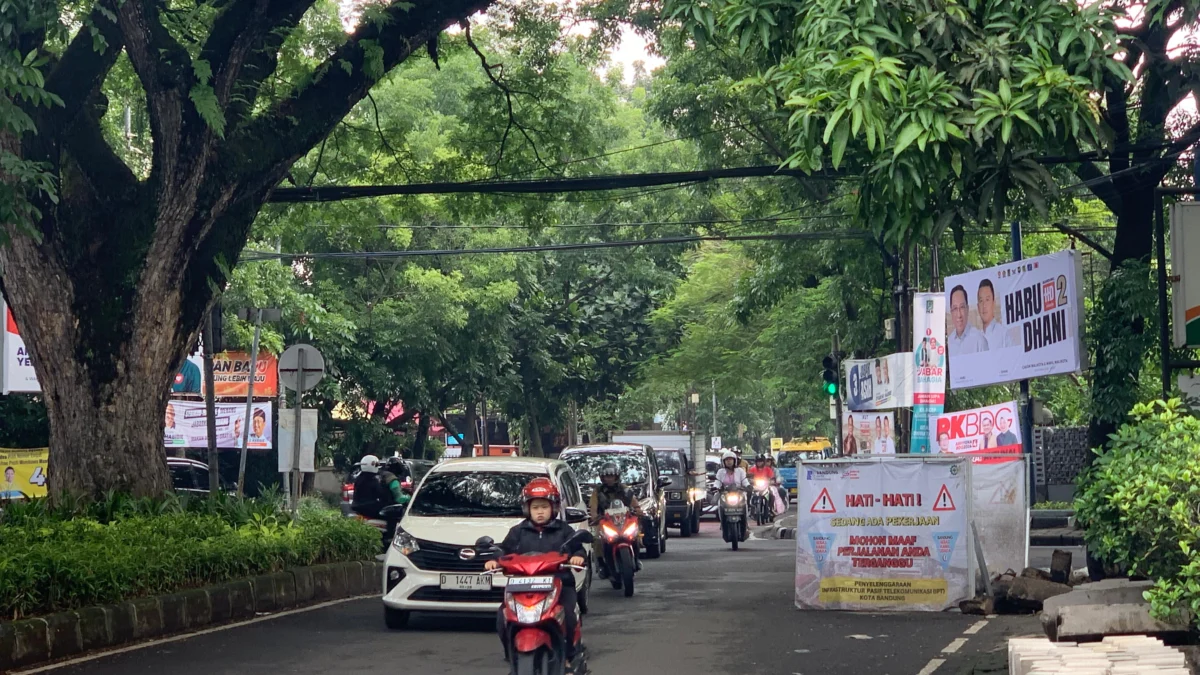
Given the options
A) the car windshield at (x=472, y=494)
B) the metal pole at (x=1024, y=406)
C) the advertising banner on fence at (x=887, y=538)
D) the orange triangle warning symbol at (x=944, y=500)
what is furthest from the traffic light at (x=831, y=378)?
the car windshield at (x=472, y=494)

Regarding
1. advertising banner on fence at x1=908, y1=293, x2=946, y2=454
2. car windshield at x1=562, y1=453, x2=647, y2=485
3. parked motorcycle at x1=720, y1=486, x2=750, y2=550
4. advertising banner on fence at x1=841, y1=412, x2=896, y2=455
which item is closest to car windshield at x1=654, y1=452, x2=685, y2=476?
advertising banner on fence at x1=841, y1=412, x2=896, y2=455

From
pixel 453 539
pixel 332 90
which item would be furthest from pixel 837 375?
pixel 453 539

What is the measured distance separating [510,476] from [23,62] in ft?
19.0

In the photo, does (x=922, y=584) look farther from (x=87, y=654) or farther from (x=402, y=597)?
(x=87, y=654)

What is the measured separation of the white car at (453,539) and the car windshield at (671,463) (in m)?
17.5

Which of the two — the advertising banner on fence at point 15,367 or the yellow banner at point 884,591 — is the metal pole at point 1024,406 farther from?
the advertising banner on fence at point 15,367

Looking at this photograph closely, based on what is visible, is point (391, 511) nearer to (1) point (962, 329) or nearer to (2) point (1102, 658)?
(1) point (962, 329)

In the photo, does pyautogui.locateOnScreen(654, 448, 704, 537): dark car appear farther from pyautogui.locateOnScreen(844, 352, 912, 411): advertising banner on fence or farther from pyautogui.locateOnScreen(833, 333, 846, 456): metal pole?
pyautogui.locateOnScreen(844, 352, 912, 411): advertising banner on fence

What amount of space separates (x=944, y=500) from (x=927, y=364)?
10059 mm

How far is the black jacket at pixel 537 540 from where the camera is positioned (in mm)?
9219

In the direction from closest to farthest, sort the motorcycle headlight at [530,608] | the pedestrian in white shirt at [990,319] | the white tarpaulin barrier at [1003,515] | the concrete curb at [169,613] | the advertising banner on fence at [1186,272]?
the motorcycle headlight at [530,608] → the concrete curb at [169,613] → the advertising banner on fence at [1186,272] → the white tarpaulin barrier at [1003,515] → the pedestrian in white shirt at [990,319]

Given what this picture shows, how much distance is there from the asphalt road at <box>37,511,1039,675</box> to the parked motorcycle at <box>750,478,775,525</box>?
19.7 metres

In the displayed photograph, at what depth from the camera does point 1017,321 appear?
1762 centimetres

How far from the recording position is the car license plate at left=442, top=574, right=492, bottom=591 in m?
12.3
